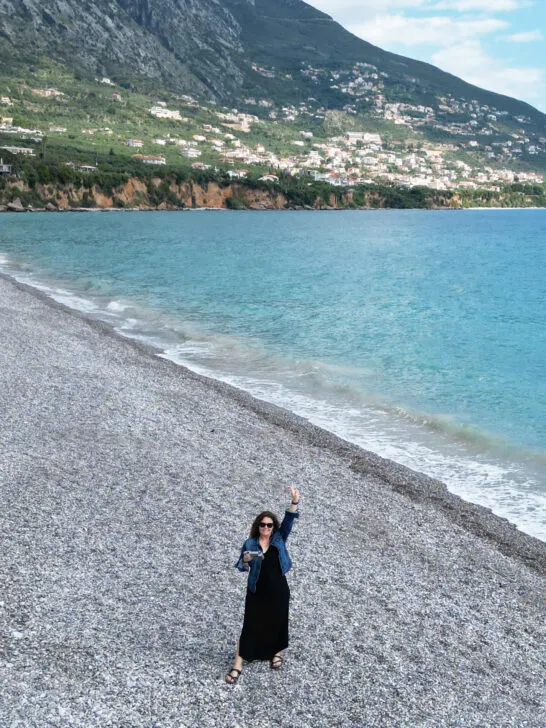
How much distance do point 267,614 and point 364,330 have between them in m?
24.1

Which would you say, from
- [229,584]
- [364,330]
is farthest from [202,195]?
[229,584]

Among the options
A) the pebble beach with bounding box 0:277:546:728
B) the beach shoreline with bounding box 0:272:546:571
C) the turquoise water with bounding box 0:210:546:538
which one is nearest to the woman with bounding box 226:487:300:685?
the pebble beach with bounding box 0:277:546:728

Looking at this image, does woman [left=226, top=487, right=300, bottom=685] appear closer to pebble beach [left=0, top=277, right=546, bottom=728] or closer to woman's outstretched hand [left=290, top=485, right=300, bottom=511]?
woman's outstretched hand [left=290, top=485, right=300, bottom=511]

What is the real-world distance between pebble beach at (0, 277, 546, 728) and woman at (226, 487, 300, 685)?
9.5 inches

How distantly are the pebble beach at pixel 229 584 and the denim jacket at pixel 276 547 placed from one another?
1025mm

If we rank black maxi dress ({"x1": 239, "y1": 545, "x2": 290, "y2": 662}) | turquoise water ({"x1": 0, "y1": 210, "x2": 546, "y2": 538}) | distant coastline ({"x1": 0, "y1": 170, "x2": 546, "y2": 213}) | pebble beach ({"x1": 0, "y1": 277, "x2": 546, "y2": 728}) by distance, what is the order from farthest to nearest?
distant coastline ({"x1": 0, "y1": 170, "x2": 546, "y2": 213}), turquoise water ({"x1": 0, "y1": 210, "x2": 546, "y2": 538}), black maxi dress ({"x1": 239, "y1": 545, "x2": 290, "y2": 662}), pebble beach ({"x1": 0, "y1": 277, "x2": 546, "y2": 728})

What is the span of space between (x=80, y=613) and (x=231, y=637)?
1.56 metres

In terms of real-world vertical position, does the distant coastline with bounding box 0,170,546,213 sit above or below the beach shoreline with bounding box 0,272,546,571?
above

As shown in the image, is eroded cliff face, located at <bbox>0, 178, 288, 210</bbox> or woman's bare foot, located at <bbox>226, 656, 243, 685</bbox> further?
eroded cliff face, located at <bbox>0, 178, 288, 210</bbox>

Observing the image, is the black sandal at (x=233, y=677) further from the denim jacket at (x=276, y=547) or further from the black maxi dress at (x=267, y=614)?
the denim jacket at (x=276, y=547)

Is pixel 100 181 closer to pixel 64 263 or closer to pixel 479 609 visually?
pixel 64 263

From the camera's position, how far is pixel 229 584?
7.80m

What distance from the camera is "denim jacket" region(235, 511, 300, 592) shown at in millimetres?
6000

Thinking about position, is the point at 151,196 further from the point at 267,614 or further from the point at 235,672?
the point at 235,672
